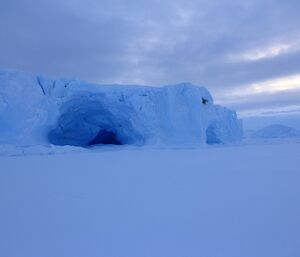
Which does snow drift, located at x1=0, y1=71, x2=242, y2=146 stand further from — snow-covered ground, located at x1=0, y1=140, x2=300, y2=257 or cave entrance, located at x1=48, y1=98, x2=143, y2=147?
snow-covered ground, located at x1=0, y1=140, x2=300, y2=257

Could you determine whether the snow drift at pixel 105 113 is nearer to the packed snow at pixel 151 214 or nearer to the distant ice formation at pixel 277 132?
the packed snow at pixel 151 214

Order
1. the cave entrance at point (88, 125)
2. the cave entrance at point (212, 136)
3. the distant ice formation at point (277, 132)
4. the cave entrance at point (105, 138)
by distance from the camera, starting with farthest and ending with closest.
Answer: the distant ice formation at point (277, 132) < the cave entrance at point (105, 138) < the cave entrance at point (212, 136) < the cave entrance at point (88, 125)

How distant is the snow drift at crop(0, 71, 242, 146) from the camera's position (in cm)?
1017

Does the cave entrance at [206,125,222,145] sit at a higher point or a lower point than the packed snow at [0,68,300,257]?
higher

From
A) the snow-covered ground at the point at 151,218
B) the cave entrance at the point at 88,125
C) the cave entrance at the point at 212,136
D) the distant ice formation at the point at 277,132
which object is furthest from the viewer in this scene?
the distant ice formation at the point at 277,132

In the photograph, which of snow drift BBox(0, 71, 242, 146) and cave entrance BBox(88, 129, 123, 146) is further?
cave entrance BBox(88, 129, 123, 146)

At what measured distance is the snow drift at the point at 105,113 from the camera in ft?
33.4

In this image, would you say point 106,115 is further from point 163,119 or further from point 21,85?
point 21,85

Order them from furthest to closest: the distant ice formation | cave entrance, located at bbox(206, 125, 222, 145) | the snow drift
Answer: the distant ice formation
cave entrance, located at bbox(206, 125, 222, 145)
the snow drift

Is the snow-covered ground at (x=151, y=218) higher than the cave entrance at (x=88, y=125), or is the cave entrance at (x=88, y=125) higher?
the cave entrance at (x=88, y=125)

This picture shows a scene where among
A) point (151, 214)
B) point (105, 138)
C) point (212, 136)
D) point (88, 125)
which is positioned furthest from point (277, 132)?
point (151, 214)

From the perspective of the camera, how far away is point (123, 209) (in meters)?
2.17

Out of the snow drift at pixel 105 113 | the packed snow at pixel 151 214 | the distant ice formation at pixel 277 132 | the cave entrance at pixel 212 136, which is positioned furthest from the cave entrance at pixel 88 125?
the distant ice formation at pixel 277 132

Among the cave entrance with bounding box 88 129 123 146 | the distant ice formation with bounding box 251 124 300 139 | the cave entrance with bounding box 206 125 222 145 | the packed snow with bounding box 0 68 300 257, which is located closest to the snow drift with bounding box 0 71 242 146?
the cave entrance with bounding box 206 125 222 145
